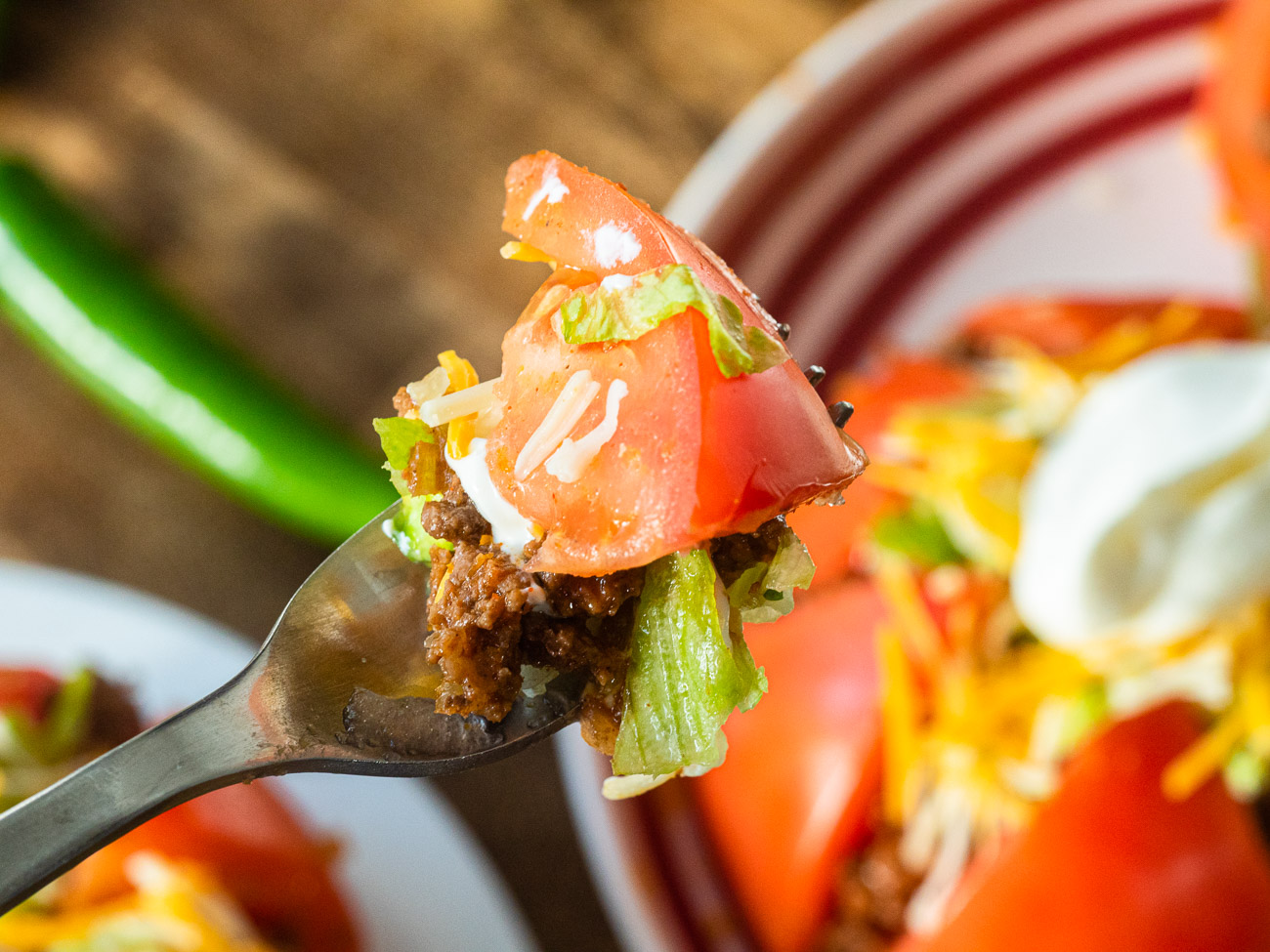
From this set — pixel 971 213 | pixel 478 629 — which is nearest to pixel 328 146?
pixel 971 213

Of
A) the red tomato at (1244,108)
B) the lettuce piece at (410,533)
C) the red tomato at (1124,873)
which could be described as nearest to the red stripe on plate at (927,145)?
the red tomato at (1244,108)

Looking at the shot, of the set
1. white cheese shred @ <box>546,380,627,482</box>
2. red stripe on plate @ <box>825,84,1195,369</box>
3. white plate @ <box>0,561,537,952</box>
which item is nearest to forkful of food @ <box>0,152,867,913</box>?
white cheese shred @ <box>546,380,627,482</box>

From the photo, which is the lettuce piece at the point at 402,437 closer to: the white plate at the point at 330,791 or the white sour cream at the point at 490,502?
the white sour cream at the point at 490,502

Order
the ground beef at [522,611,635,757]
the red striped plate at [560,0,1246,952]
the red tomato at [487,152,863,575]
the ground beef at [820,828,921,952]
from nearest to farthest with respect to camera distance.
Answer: the red tomato at [487,152,863,575] < the ground beef at [522,611,635,757] < the ground beef at [820,828,921,952] < the red striped plate at [560,0,1246,952]

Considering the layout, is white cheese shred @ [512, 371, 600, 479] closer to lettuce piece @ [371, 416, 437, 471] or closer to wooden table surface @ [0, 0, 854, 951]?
lettuce piece @ [371, 416, 437, 471]

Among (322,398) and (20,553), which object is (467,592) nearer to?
(322,398)

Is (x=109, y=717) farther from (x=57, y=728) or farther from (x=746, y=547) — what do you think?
(x=746, y=547)

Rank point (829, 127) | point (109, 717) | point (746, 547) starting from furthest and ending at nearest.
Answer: point (829, 127) → point (109, 717) → point (746, 547)
